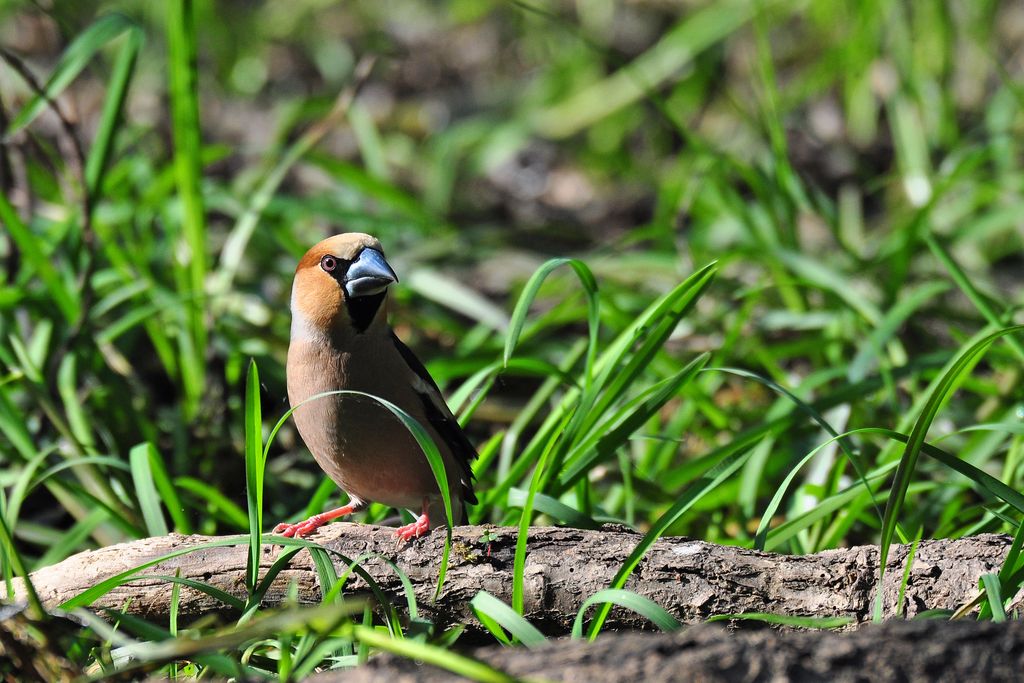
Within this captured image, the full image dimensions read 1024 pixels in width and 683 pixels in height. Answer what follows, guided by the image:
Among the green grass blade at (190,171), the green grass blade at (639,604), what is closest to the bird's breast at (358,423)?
the green grass blade at (639,604)

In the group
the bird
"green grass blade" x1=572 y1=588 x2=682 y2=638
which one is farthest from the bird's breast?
"green grass blade" x1=572 y1=588 x2=682 y2=638

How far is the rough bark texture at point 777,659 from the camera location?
1.77 meters

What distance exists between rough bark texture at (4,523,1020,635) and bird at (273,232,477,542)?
Result: 0.68 feet

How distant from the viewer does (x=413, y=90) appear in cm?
888

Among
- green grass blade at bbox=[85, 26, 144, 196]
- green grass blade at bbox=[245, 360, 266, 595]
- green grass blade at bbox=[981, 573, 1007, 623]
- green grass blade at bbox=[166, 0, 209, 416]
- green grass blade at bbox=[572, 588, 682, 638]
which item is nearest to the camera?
green grass blade at bbox=[981, 573, 1007, 623]

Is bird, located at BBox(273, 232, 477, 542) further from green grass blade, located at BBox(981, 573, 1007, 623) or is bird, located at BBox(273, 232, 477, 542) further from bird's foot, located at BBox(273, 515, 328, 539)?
green grass blade, located at BBox(981, 573, 1007, 623)

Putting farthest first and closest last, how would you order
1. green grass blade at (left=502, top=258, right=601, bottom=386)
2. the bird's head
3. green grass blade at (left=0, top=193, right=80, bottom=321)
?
green grass blade at (left=0, top=193, right=80, bottom=321)
the bird's head
green grass blade at (left=502, top=258, right=601, bottom=386)

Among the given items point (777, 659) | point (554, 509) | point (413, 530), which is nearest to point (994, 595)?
point (777, 659)

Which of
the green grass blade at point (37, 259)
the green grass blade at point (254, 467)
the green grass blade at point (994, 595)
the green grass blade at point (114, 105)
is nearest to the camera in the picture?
the green grass blade at point (994, 595)

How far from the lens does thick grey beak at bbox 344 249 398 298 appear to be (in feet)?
9.41

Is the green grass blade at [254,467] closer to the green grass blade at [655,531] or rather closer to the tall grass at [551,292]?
the tall grass at [551,292]

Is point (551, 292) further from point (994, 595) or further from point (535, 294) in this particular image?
point (994, 595)

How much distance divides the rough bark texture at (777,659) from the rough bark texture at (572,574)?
62 cm

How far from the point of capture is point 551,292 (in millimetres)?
5352
